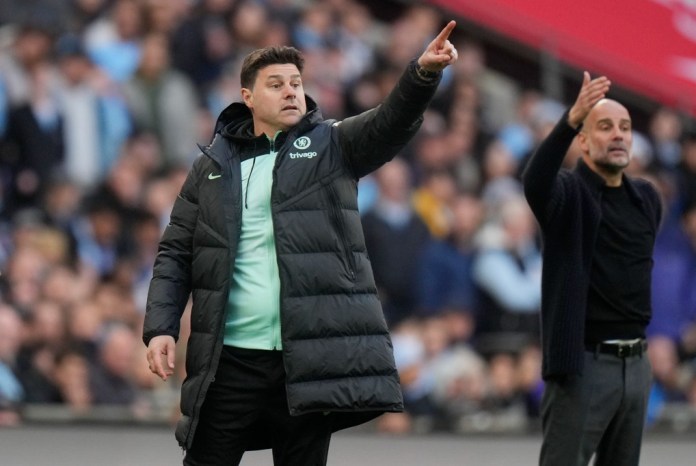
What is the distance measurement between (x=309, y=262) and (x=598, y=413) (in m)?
1.90

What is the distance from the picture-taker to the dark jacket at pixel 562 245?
7520mm

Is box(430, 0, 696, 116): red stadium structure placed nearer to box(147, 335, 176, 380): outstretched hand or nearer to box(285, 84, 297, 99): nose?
box(285, 84, 297, 99): nose

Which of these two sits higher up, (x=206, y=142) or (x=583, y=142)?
(x=206, y=142)

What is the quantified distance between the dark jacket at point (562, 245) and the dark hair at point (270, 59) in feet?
4.37

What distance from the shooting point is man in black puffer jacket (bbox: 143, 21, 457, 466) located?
6332 millimetres

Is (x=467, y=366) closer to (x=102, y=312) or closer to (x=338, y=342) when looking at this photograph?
(x=102, y=312)

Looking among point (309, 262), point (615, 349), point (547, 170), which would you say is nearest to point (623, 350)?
point (615, 349)

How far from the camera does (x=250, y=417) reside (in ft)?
21.4

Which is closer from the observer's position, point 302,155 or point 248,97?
point 302,155

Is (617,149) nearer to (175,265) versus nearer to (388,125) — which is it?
(388,125)

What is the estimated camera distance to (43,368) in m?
11.8

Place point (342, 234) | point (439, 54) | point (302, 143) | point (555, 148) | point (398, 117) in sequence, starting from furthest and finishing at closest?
point (555, 148) → point (302, 143) → point (342, 234) → point (398, 117) → point (439, 54)

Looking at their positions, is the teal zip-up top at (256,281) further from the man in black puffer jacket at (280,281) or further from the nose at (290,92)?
the nose at (290,92)

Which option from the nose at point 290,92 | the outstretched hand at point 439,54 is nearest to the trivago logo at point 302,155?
the nose at point 290,92
